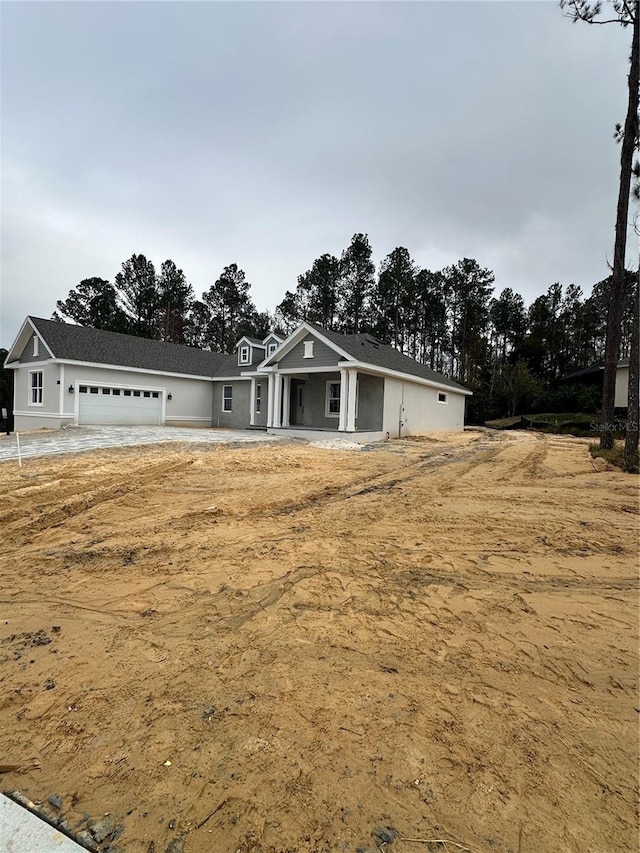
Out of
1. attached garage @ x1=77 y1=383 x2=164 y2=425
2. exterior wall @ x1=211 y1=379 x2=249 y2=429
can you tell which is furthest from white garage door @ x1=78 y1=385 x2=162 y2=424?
exterior wall @ x1=211 y1=379 x2=249 y2=429

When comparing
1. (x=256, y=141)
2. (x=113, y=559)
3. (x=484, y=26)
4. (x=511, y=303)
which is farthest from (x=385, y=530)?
(x=511, y=303)

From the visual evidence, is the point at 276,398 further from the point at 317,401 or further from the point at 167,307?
the point at 167,307

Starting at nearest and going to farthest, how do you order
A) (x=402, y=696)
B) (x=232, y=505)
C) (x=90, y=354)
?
1. (x=402, y=696)
2. (x=232, y=505)
3. (x=90, y=354)

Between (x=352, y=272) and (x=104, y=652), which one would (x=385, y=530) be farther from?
(x=352, y=272)

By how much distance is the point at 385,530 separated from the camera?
16.8 ft

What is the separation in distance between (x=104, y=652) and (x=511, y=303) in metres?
44.6

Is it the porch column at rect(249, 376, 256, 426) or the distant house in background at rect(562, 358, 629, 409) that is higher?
the distant house in background at rect(562, 358, 629, 409)

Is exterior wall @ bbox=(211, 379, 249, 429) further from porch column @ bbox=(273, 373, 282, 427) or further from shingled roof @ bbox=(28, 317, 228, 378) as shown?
porch column @ bbox=(273, 373, 282, 427)

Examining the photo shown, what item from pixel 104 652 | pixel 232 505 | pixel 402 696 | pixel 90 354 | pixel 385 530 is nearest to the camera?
pixel 402 696

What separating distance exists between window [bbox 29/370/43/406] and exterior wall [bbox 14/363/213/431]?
321 mm

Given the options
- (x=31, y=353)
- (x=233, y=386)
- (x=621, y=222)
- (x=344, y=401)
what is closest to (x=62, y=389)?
(x=31, y=353)

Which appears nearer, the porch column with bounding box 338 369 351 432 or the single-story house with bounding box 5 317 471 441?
Answer: the porch column with bounding box 338 369 351 432

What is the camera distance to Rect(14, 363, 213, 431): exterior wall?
1802 cm

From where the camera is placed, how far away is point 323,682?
94.8 inches
